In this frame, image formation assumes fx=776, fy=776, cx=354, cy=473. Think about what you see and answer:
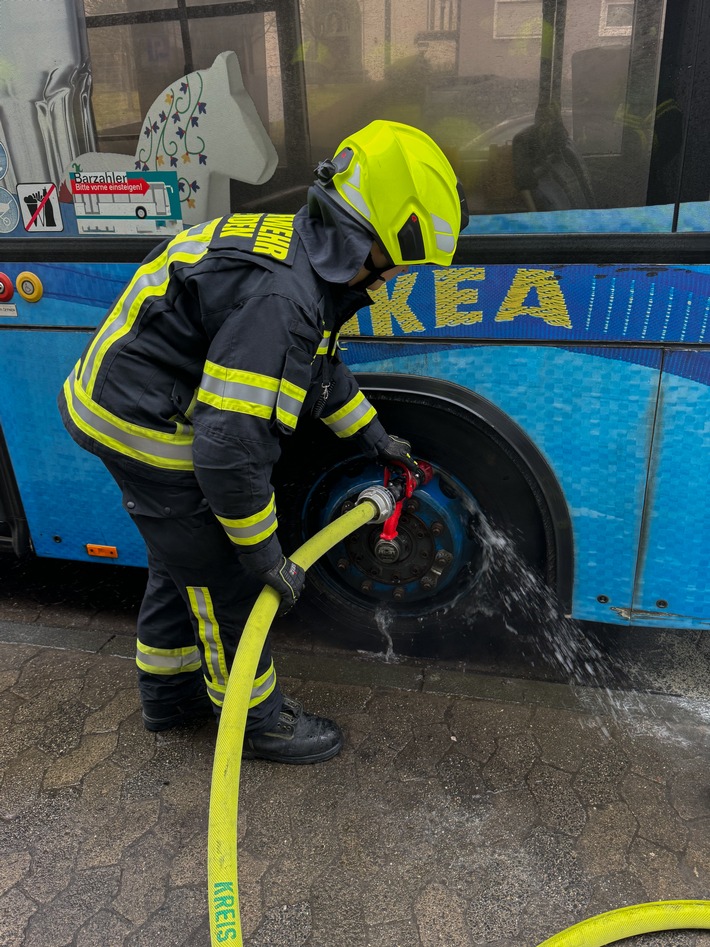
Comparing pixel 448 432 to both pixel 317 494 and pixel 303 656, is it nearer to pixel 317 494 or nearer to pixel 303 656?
pixel 317 494

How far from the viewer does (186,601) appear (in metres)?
2.43

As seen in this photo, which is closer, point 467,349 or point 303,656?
point 467,349

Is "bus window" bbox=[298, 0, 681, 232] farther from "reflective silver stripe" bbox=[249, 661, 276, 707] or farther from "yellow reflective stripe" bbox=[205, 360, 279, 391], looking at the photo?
"reflective silver stripe" bbox=[249, 661, 276, 707]

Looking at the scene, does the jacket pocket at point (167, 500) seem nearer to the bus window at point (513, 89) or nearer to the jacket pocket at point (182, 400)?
the jacket pocket at point (182, 400)

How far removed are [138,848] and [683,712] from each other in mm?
1915

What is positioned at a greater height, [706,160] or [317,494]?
[706,160]

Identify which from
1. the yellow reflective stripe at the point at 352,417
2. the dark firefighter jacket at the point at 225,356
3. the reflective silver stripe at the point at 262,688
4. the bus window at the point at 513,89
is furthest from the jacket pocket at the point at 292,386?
the reflective silver stripe at the point at 262,688

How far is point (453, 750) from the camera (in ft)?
8.70

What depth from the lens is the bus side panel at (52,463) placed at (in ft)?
9.53

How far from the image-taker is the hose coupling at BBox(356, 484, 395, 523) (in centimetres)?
255

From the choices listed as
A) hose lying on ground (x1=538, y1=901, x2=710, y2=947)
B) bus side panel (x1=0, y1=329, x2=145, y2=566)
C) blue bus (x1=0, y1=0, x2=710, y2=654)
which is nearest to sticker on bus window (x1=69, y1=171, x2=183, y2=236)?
blue bus (x1=0, y1=0, x2=710, y2=654)

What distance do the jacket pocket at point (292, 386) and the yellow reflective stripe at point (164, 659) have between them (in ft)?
3.68

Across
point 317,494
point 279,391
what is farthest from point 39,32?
point 317,494

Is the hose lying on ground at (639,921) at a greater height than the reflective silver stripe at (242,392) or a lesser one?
lesser
